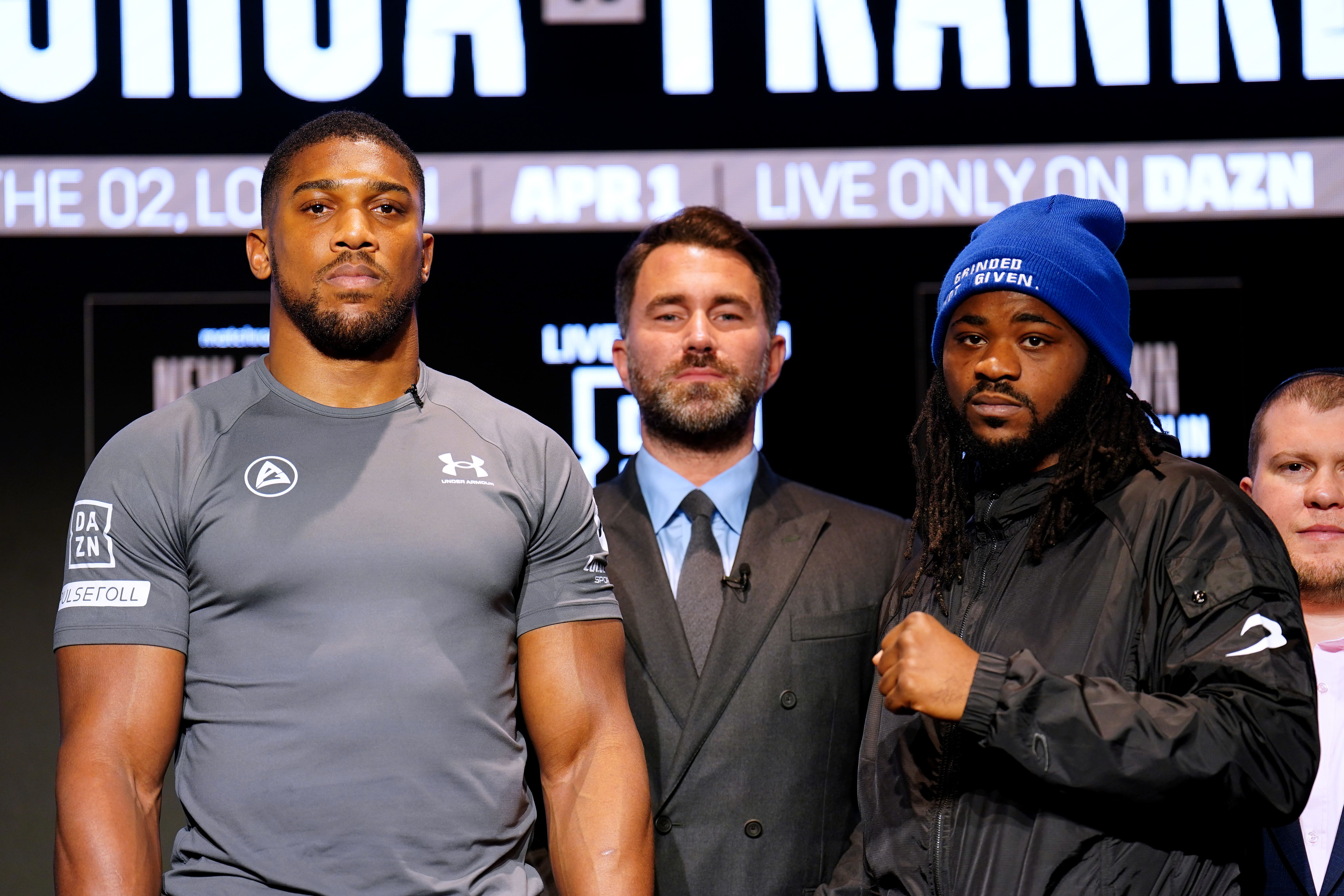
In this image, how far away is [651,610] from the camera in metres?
2.32

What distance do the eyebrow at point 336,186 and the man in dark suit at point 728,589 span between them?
69 cm

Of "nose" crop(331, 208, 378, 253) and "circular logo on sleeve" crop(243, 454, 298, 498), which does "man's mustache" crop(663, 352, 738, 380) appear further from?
"circular logo on sleeve" crop(243, 454, 298, 498)

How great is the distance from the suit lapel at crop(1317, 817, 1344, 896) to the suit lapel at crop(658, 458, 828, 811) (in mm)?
907

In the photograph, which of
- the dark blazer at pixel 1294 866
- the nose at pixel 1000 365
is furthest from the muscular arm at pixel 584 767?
the dark blazer at pixel 1294 866

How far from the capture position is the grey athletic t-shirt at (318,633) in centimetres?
172

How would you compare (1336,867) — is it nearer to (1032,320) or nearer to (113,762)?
(1032,320)

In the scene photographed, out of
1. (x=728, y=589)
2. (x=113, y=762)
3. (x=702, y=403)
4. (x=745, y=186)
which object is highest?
(x=745, y=186)

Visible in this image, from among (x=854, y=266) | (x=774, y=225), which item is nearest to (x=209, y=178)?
(x=774, y=225)

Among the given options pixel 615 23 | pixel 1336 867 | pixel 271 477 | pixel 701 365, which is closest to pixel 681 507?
pixel 701 365

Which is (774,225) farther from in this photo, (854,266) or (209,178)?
(209,178)

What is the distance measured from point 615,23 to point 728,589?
6.69ft

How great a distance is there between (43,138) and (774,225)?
6.63 feet

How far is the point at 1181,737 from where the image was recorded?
1575 mm

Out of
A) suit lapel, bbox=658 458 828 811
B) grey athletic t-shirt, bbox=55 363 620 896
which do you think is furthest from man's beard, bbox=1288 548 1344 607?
grey athletic t-shirt, bbox=55 363 620 896
